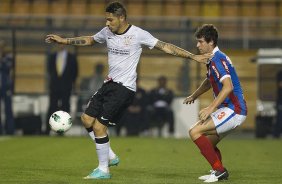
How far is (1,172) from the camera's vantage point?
11.1m

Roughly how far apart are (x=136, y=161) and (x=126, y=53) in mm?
3261

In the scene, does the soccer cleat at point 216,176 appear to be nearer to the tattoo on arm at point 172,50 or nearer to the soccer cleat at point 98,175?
the soccer cleat at point 98,175

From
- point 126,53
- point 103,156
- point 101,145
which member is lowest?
point 103,156

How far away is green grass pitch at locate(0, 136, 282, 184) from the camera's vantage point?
10445 millimetres

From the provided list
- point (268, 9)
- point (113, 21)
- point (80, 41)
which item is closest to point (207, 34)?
point (113, 21)

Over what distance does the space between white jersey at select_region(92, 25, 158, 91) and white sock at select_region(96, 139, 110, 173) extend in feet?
2.81

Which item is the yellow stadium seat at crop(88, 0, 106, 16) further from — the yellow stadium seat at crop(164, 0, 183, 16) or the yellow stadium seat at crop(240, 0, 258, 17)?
the yellow stadium seat at crop(240, 0, 258, 17)


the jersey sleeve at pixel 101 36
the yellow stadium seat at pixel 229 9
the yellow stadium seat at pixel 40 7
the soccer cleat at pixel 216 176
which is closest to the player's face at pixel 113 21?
the jersey sleeve at pixel 101 36

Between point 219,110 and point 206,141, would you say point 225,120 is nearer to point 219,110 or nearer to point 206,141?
point 219,110

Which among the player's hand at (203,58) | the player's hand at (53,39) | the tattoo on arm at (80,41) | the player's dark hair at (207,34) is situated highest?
the player's dark hair at (207,34)

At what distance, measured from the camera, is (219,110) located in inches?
404

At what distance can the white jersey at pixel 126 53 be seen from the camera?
419 inches

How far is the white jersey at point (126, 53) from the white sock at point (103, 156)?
0.86 meters

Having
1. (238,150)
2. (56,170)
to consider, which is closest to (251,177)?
(56,170)
